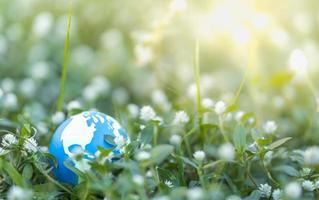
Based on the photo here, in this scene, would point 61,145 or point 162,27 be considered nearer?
point 61,145

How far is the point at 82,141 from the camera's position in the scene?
183 cm

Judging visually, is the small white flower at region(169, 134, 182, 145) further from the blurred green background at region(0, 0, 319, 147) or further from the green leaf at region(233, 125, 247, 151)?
the blurred green background at region(0, 0, 319, 147)

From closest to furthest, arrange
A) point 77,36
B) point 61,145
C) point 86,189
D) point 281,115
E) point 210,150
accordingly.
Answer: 1. point 86,189
2. point 61,145
3. point 210,150
4. point 281,115
5. point 77,36

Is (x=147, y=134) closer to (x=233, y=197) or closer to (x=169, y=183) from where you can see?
(x=169, y=183)

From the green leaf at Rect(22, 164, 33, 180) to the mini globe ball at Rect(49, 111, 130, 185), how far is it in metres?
0.10

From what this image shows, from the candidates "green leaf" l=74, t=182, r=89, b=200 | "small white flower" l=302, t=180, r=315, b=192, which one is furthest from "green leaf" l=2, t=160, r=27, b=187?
"small white flower" l=302, t=180, r=315, b=192

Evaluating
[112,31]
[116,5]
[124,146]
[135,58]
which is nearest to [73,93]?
[135,58]

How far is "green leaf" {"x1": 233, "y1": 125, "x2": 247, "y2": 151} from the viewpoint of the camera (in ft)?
5.93

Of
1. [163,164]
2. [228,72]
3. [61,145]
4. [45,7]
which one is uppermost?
[45,7]

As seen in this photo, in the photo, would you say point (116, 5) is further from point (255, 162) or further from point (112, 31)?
point (255, 162)

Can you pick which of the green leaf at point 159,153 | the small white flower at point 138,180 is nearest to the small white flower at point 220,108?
the green leaf at point 159,153

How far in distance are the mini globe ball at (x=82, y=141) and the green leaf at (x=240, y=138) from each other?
0.34m

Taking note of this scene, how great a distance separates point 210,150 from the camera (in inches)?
77.8

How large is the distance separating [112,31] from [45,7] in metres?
0.47
